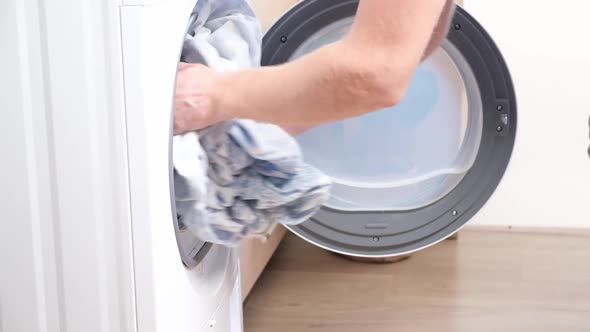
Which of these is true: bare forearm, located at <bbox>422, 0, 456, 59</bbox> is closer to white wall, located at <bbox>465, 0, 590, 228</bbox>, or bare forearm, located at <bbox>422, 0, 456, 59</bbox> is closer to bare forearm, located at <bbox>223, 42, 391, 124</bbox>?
bare forearm, located at <bbox>223, 42, 391, 124</bbox>

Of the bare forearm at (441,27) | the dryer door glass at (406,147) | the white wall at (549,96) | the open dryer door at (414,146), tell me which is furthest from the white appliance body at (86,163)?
the white wall at (549,96)

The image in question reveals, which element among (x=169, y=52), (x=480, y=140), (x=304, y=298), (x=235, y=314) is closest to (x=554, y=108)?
(x=480, y=140)

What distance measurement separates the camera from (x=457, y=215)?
155 cm

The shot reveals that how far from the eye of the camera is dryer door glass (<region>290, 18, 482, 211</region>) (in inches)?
63.2

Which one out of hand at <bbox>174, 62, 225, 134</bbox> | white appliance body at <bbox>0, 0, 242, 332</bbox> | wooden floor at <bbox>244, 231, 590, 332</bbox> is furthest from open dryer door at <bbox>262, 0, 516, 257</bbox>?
white appliance body at <bbox>0, 0, 242, 332</bbox>

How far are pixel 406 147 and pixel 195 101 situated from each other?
3.01 feet

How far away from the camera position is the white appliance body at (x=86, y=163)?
0.73 meters

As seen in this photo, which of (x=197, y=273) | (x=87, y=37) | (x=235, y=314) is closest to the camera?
(x=87, y=37)

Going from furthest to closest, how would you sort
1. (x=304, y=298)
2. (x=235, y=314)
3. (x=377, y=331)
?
(x=304, y=298)
(x=377, y=331)
(x=235, y=314)

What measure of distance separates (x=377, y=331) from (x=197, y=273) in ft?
2.27

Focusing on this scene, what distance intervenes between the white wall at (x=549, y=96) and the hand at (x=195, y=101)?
143 cm

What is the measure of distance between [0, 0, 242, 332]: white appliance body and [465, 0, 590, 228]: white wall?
150 cm

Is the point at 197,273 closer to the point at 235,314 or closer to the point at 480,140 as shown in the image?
the point at 235,314

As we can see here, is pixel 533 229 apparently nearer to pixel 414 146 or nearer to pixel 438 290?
pixel 438 290
